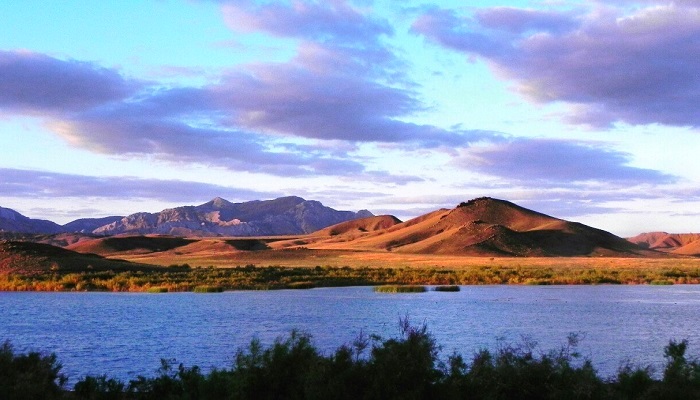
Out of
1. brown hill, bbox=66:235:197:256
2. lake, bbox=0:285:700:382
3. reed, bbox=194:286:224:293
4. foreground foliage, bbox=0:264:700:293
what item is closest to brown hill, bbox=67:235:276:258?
brown hill, bbox=66:235:197:256

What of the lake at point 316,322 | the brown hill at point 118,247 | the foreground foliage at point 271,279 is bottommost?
the lake at point 316,322

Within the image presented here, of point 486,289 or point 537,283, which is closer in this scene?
point 486,289

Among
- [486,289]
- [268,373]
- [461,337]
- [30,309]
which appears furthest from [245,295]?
[268,373]

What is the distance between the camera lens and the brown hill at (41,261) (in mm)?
70875

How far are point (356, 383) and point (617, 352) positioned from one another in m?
14.0

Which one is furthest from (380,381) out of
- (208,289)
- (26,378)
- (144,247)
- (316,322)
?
(144,247)

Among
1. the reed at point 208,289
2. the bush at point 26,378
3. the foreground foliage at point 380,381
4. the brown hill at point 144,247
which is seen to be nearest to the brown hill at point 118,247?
the brown hill at point 144,247

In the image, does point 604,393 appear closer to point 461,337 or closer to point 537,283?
point 461,337

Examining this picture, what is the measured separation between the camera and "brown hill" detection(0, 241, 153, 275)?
70.9 meters

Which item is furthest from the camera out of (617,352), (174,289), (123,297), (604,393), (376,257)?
(376,257)

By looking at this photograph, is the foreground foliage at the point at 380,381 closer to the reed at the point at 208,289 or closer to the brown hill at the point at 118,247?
the reed at the point at 208,289

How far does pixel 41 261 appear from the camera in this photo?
2886 inches

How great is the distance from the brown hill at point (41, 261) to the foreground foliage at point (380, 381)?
56.5 meters

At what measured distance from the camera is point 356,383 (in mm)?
16219
